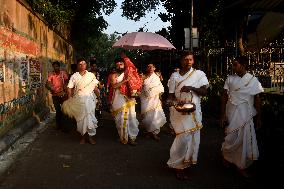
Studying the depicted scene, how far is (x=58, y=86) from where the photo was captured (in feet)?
32.9

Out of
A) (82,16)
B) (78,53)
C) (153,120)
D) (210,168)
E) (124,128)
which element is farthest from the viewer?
(78,53)

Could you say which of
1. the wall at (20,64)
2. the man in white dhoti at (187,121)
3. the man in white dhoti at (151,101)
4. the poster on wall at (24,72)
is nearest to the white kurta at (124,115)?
the man in white dhoti at (151,101)

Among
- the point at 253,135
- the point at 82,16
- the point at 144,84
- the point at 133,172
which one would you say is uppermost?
the point at 82,16

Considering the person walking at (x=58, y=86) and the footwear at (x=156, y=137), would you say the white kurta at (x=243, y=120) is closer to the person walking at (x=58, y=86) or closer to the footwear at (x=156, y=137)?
the footwear at (x=156, y=137)

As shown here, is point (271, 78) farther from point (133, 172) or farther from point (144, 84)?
point (133, 172)

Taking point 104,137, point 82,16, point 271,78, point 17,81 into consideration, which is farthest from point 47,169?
point 82,16

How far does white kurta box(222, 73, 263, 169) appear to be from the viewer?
5.84 metres

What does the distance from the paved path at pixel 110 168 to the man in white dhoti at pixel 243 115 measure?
12.0 inches

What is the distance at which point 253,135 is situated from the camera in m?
5.87

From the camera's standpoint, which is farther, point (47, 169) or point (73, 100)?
point (73, 100)

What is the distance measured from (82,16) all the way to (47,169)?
22964 mm

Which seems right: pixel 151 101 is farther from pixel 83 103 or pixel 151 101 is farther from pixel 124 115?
pixel 83 103

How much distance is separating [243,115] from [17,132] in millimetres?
5065

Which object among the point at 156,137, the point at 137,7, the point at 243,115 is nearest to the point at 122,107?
the point at 156,137
